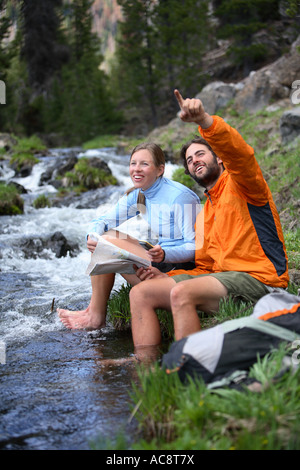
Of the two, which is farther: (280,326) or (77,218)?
(77,218)

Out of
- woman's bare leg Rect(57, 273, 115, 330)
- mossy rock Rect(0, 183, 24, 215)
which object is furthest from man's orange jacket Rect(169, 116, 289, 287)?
mossy rock Rect(0, 183, 24, 215)

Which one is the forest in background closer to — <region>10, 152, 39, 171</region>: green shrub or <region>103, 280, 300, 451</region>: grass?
<region>10, 152, 39, 171</region>: green shrub

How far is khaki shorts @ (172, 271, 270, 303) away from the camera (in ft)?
10.0

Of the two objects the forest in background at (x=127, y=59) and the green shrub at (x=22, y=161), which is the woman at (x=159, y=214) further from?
the forest in background at (x=127, y=59)

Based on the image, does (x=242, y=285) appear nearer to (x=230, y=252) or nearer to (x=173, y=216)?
(x=230, y=252)

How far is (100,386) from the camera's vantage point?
9.34ft

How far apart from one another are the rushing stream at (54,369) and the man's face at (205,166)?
146 cm

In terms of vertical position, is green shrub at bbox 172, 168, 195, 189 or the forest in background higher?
the forest in background

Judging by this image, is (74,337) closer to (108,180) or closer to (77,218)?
(77,218)

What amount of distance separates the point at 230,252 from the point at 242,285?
26 centimetres

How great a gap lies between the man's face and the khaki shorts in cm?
75

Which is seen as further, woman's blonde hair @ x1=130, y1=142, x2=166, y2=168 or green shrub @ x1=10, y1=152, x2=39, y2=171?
green shrub @ x1=10, y1=152, x2=39, y2=171

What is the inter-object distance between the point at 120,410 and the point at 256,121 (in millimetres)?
13146

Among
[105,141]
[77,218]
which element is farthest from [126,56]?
[77,218]
